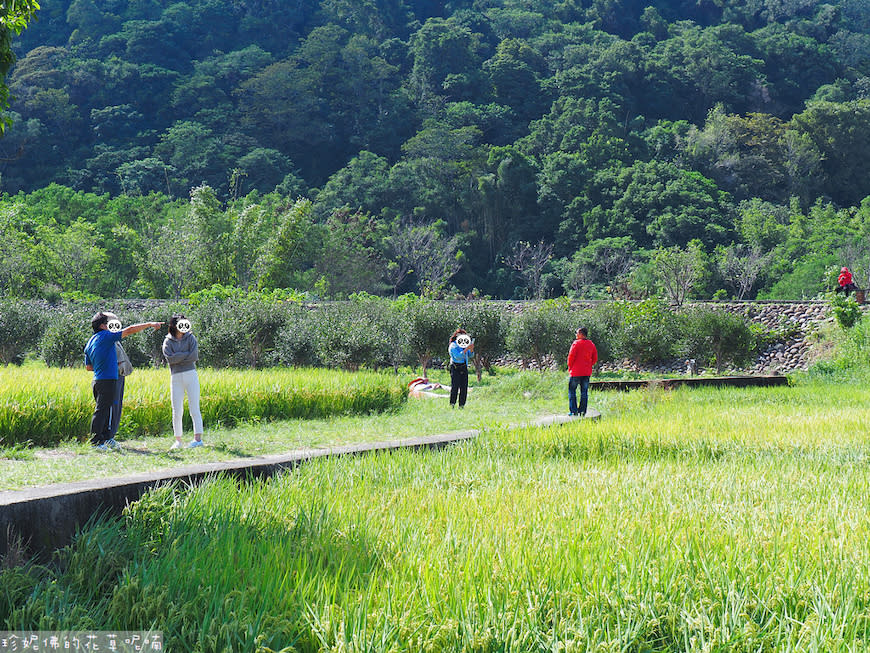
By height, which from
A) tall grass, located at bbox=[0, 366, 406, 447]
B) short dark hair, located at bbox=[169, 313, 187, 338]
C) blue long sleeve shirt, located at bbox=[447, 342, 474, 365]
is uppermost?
short dark hair, located at bbox=[169, 313, 187, 338]

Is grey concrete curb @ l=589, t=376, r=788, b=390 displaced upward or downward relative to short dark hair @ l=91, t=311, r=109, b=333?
downward

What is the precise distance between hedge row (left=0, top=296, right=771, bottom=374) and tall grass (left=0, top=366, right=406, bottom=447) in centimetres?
647

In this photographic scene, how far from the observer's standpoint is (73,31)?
79938mm

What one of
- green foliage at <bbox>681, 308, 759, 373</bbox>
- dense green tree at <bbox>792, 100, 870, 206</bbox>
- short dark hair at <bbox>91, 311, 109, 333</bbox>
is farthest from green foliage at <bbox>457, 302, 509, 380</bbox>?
dense green tree at <bbox>792, 100, 870, 206</bbox>

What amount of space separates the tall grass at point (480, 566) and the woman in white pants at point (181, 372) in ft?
10.8

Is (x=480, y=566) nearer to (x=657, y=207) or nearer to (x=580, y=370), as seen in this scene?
(x=580, y=370)

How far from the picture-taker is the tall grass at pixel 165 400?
27.8ft

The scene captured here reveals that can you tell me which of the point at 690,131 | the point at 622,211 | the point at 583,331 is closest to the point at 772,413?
the point at 583,331

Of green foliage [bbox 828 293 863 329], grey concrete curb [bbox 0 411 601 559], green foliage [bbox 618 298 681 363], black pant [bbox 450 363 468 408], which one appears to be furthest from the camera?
green foliage [bbox 618 298 681 363]

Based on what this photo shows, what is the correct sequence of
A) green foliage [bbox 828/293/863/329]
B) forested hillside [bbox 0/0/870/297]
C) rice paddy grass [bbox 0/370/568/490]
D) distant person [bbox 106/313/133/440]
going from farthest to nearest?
forested hillside [bbox 0/0/870/297] → green foliage [bbox 828/293/863/329] → distant person [bbox 106/313/133/440] → rice paddy grass [bbox 0/370/568/490]

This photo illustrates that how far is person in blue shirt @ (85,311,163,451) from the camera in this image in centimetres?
788

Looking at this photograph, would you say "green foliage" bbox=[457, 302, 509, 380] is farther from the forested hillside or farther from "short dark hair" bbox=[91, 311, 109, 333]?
the forested hillside

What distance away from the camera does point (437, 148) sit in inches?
2682

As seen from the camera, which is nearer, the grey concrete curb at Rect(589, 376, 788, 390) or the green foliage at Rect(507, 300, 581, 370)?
the grey concrete curb at Rect(589, 376, 788, 390)
